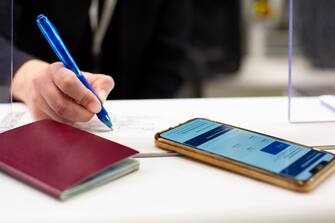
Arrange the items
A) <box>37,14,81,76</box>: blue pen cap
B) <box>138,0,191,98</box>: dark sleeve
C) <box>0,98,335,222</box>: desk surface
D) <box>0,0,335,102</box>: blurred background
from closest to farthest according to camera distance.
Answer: <box>0,98,335,222</box>: desk surface → <box>37,14,81,76</box>: blue pen cap → <box>138,0,191,98</box>: dark sleeve → <box>0,0,335,102</box>: blurred background

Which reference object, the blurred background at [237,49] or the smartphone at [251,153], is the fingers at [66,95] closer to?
the smartphone at [251,153]

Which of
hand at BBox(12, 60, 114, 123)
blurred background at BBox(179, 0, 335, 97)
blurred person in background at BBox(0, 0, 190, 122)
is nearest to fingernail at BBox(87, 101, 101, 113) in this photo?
hand at BBox(12, 60, 114, 123)

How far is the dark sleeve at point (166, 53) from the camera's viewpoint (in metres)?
1.06

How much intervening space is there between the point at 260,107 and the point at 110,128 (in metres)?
0.19

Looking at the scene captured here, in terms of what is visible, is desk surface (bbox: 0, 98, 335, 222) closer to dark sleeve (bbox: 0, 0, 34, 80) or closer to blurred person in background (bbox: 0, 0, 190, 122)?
dark sleeve (bbox: 0, 0, 34, 80)

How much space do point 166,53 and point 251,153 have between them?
2.38 feet

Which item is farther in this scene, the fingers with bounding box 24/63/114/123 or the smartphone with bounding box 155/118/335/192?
the fingers with bounding box 24/63/114/123

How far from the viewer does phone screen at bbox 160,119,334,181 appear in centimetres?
35

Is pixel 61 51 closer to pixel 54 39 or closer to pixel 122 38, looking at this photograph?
pixel 54 39

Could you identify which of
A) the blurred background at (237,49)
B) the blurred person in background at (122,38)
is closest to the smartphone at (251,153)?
the blurred person in background at (122,38)

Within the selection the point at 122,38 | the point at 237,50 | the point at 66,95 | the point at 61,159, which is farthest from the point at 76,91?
the point at 237,50

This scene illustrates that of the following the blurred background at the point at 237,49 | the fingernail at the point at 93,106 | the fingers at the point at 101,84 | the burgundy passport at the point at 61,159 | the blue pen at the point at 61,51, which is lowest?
the blurred background at the point at 237,49

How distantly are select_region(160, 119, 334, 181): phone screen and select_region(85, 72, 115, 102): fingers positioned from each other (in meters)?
0.10

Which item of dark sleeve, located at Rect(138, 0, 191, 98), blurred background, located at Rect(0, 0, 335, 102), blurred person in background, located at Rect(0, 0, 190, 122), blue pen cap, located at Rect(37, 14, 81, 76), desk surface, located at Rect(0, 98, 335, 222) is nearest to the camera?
desk surface, located at Rect(0, 98, 335, 222)
